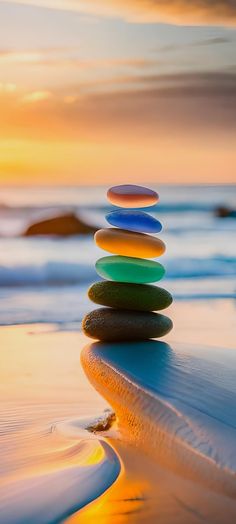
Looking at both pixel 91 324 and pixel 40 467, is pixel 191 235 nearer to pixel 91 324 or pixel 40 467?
pixel 91 324

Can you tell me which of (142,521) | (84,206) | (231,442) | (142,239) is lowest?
(142,521)

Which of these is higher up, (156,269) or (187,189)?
(187,189)

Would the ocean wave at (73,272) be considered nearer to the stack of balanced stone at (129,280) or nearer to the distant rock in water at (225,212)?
the stack of balanced stone at (129,280)

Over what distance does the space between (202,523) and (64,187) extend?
73.1 feet

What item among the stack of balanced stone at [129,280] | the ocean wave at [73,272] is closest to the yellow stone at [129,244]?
the stack of balanced stone at [129,280]

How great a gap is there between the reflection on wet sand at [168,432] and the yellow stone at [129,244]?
40 centimetres

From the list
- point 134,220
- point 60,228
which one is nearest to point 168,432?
point 134,220

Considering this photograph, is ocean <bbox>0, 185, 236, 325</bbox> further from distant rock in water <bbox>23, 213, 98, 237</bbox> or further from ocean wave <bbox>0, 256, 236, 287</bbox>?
distant rock in water <bbox>23, 213, 98, 237</bbox>

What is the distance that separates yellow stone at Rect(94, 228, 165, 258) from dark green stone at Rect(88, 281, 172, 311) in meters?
0.14

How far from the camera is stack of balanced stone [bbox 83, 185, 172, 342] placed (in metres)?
3.86

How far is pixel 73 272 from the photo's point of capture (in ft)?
28.7

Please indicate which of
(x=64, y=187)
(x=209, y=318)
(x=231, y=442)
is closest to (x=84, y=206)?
(x=64, y=187)

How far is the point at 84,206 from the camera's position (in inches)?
810

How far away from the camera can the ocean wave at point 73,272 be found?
8.20 metres
